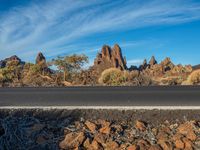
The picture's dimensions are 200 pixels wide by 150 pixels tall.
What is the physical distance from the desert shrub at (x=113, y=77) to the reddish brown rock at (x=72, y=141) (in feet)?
41.2

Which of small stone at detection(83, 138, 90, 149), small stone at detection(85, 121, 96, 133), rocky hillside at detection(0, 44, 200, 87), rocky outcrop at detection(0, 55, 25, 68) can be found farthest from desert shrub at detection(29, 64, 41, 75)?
small stone at detection(83, 138, 90, 149)

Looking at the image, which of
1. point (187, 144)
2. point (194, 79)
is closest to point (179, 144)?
point (187, 144)

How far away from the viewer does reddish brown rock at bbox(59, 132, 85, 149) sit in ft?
→ 19.0

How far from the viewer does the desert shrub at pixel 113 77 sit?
18.9 m

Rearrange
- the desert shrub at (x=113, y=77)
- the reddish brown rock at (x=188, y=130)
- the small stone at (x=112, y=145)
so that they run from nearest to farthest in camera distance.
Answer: the small stone at (x=112, y=145), the reddish brown rock at (x=188, y=130), the desert shrub at (x=113, y=77)

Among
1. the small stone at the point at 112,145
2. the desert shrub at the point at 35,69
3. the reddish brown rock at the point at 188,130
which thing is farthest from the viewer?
the desert shrub at the point at 35,69

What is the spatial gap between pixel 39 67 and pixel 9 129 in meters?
17.2

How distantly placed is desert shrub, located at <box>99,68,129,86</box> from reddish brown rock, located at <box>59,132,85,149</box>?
12.6 meters

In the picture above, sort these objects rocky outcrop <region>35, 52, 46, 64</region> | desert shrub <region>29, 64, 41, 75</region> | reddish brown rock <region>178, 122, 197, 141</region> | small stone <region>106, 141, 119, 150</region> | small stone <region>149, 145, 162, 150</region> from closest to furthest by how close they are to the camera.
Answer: small stone <region>149, 145, 162, 150</region> → small stone <region>106, 141, 119, 150</region> → reddish brown rock <region>178, 122, 197, 141</region> → desert shrub <region>29, 64, 41, 75</region> → rocky outcrop <region>35, 52, 46, 64</region>

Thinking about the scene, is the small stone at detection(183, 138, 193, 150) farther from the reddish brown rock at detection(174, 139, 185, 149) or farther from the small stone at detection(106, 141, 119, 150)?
the small stone at detection(106, 141, 119, 150)

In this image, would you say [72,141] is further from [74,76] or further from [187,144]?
[74,76]

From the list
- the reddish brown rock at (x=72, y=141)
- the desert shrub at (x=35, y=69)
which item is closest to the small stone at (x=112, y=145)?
the reddish brown rock at (x=72, y=141)

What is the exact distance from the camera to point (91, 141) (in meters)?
5.87

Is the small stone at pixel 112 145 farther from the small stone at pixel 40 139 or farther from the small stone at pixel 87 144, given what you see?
the small stone at pixel 40 139
